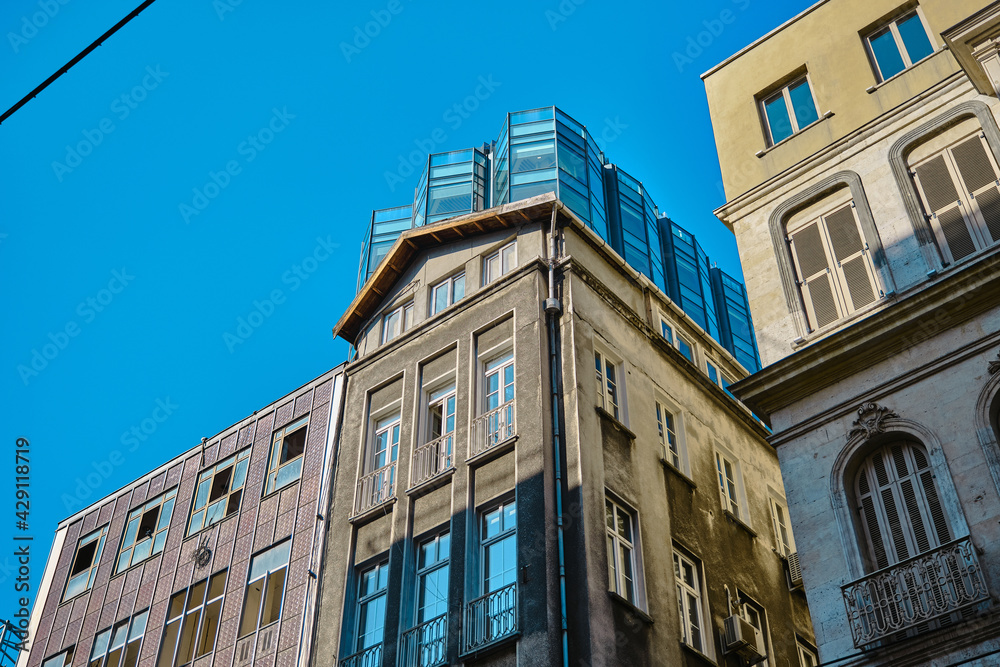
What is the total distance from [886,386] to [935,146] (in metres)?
4.71

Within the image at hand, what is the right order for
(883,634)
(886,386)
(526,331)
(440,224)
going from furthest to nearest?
(440,224)
(526,331)
(886,386)
(883,634)

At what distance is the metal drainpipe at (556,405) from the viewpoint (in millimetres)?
19125

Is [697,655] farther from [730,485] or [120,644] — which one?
[120,644]

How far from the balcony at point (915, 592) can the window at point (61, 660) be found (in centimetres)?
2422

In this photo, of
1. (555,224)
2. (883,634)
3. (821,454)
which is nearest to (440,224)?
(555,224)

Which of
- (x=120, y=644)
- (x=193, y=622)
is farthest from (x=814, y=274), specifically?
(x=120, y=644)

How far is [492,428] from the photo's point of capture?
75.2ft

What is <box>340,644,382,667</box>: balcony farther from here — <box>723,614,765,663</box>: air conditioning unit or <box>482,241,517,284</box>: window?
<box>482,241,517,284</box>: window

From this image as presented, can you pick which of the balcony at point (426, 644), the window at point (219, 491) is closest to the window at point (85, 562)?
the window at point (219, 491)

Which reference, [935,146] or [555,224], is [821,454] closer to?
[935,146]

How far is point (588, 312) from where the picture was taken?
961 inches

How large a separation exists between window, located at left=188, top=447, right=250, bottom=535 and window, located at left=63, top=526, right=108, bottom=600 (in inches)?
187

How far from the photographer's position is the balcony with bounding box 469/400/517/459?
73.9 feet

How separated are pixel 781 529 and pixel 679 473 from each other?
4.79 m
